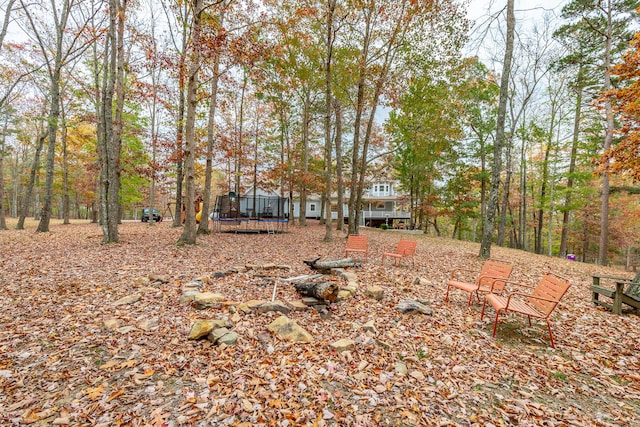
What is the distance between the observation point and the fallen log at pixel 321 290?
443cm

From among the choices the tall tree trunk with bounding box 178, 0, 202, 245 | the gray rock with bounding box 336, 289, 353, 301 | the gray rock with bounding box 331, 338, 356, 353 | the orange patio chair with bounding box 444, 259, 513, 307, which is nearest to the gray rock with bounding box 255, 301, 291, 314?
the gray rock with bounding box 336, 289, 353, 301

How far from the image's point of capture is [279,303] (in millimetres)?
4230

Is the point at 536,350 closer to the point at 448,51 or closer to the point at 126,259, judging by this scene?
the point at 126,259

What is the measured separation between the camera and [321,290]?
4430 mm

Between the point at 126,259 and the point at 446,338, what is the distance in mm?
7429

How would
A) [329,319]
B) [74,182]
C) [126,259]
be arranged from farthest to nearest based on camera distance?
[74,182], [126,259], [329,319]

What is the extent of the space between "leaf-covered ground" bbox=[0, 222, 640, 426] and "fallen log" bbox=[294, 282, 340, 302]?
0.17 metres

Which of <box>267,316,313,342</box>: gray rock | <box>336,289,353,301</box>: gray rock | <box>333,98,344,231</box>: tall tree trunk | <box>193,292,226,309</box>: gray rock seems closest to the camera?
<box>267,316,313,342</box>: gray rock

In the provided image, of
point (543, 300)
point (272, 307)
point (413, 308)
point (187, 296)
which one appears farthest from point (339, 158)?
point (543, 300)

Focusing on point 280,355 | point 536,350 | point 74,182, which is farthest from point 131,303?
point 74,182

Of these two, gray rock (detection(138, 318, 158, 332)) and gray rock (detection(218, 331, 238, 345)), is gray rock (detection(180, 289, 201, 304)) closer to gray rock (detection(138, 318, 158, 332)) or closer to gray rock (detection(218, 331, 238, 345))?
gray rock (detection(138, 318, 158, 332))

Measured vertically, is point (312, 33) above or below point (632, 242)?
above

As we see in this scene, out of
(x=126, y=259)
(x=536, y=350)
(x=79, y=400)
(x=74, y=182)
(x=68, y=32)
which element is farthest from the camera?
(x=74, y=182)

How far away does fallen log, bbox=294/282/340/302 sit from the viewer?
14.5ft
